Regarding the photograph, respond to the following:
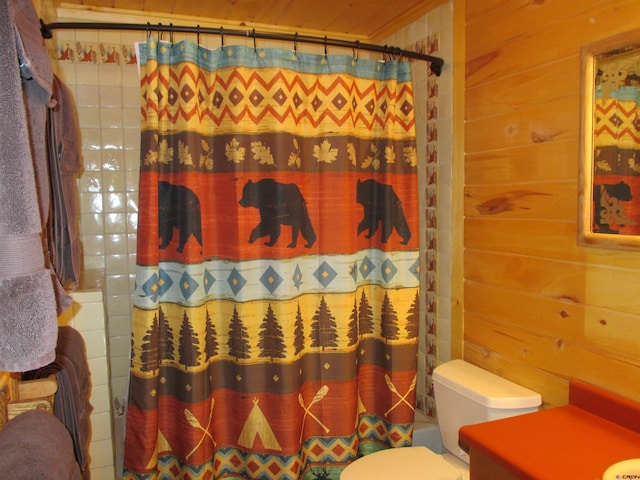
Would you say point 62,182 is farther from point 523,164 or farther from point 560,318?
point 560,318

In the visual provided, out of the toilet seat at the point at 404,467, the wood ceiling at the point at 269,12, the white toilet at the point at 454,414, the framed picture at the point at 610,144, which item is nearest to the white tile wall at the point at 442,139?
the wood ceiling at the point at 269,12

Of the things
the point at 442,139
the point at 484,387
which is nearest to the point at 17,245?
the point at 484,387

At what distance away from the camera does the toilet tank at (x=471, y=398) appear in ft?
5.19

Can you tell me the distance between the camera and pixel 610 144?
1342mm

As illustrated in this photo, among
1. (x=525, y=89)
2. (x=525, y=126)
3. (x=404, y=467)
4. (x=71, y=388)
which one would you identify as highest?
(x=525, y=89)

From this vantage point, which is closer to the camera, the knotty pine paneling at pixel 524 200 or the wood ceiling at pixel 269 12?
the knotty pine paneling at pixel 524 200

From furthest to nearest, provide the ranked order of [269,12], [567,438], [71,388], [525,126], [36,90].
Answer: [269,12] → [525,126] → [71,388] → [567,438] → [36,90]

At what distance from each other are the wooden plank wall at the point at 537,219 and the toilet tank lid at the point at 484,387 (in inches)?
2.0

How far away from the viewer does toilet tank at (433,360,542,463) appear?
1582mm

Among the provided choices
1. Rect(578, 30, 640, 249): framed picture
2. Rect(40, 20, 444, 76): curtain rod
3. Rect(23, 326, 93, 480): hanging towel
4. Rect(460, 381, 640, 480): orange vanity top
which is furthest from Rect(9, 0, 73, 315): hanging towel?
Rect(578, 30, 640, 249): framed picture

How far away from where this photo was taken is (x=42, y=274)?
0.84 metres

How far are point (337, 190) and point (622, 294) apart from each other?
1.09m

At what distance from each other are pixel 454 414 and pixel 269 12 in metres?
2.04

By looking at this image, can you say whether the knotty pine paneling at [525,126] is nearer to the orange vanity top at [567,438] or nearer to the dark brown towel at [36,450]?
the orange vanity top at [567,438]
